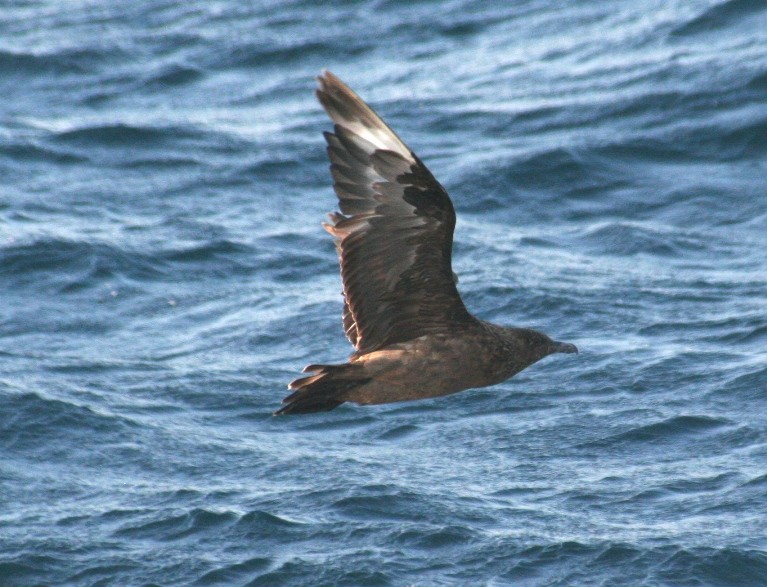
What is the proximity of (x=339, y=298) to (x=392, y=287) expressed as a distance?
20.2ft

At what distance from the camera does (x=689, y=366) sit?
1272 centimetres

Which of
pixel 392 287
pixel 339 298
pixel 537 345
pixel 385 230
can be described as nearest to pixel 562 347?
pixel 537 345

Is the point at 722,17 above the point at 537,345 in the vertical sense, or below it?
above

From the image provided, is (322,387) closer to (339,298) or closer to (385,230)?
(385,230)

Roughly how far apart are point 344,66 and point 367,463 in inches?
338

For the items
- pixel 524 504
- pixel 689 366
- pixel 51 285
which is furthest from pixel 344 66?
pixel 524 504

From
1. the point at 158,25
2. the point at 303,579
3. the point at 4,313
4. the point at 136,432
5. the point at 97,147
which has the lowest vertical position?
the point at 303,579

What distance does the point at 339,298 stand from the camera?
13984 millimetres

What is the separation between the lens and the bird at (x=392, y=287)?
294 inches

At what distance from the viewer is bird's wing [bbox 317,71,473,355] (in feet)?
24.4

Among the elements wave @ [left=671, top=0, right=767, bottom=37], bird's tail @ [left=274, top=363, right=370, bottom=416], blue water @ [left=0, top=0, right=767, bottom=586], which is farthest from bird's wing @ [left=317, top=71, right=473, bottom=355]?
wave @ [left=671, top=0, right=767, bottom=37]

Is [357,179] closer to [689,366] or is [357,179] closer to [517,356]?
[517,356]

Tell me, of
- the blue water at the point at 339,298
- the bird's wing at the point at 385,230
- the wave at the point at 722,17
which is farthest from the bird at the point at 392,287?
the wave at the point at 722,17

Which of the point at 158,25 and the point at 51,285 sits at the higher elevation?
the point at 158,25
